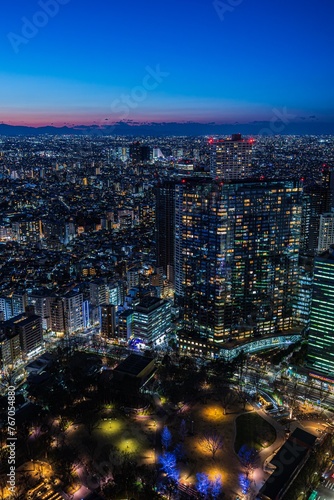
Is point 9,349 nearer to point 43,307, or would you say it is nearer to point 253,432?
point 43,307

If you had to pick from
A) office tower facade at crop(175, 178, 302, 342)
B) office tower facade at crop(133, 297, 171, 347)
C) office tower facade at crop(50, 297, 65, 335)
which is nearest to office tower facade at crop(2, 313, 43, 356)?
office tower facade at crop(50, 297, 65, 335)

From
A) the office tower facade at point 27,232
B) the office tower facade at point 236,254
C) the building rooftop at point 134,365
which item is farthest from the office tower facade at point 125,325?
the office tower facade at point 27,232

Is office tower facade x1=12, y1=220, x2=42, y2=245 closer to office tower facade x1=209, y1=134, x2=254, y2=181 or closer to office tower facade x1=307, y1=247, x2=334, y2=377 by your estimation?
office tower facade x1=209, y1=134, x2=254, y2=181

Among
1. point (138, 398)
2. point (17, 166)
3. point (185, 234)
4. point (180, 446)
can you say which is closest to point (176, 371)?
point (138, 398)

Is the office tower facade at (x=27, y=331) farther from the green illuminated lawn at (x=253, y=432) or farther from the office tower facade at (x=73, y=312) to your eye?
the green illuminated lawn at (x=253, y=432)

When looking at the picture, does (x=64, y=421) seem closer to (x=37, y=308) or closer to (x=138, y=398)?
(x=138, y=398)

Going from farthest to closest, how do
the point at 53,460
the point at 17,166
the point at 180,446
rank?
the point at 17,166
the point at 180,446
the point at 53,460

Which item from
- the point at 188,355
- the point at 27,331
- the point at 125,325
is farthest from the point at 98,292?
the point at 188,355
